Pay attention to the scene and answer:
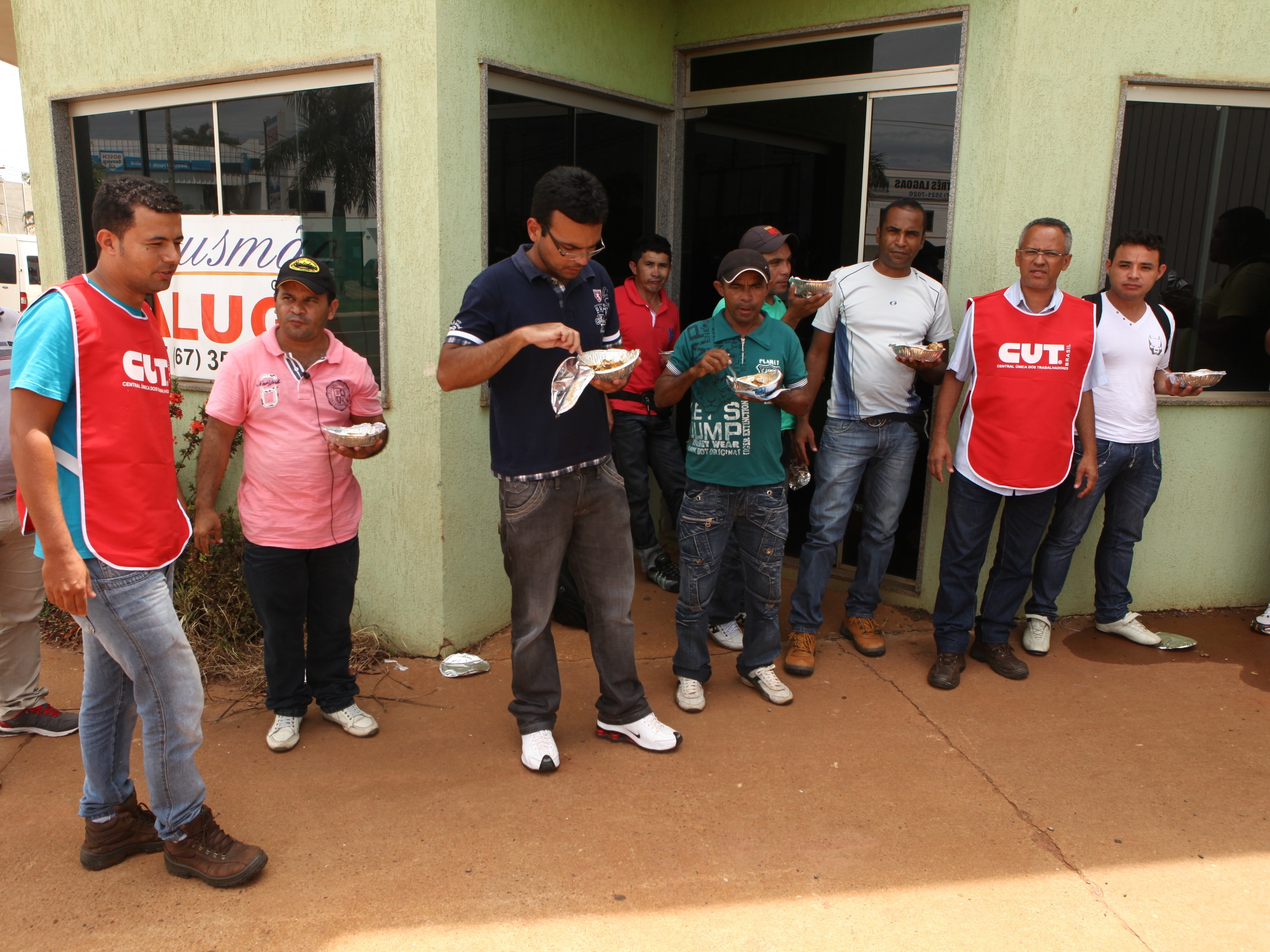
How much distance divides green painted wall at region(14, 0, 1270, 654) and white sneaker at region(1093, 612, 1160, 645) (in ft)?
0.93

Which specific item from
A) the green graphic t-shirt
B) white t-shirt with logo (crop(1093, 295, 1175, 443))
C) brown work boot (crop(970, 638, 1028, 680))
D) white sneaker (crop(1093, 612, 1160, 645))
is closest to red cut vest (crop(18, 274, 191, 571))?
the green graphic t-shirt

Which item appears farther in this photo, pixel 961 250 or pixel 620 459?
pixel 620 459

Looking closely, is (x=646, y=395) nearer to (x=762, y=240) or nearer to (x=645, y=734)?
(x=762, y=240)

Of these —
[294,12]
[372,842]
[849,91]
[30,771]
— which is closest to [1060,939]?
[372,842]

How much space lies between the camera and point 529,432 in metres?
3.27

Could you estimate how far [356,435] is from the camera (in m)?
3.35

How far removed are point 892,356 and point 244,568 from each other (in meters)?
2.91

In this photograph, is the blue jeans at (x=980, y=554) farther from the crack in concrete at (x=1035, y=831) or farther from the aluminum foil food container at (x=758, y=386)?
the aluminum foil food container at (x=758, y=386)

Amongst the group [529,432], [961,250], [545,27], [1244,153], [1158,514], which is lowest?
[1158,514]

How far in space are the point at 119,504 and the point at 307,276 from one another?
44.4 inches

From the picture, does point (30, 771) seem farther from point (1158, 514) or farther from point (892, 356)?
point (1158, 514)

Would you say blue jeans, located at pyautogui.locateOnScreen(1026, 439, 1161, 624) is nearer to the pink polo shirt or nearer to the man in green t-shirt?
the man in green t-shirt

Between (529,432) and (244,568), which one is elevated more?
(529,432)

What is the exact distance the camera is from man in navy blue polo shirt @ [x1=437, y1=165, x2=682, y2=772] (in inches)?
122
